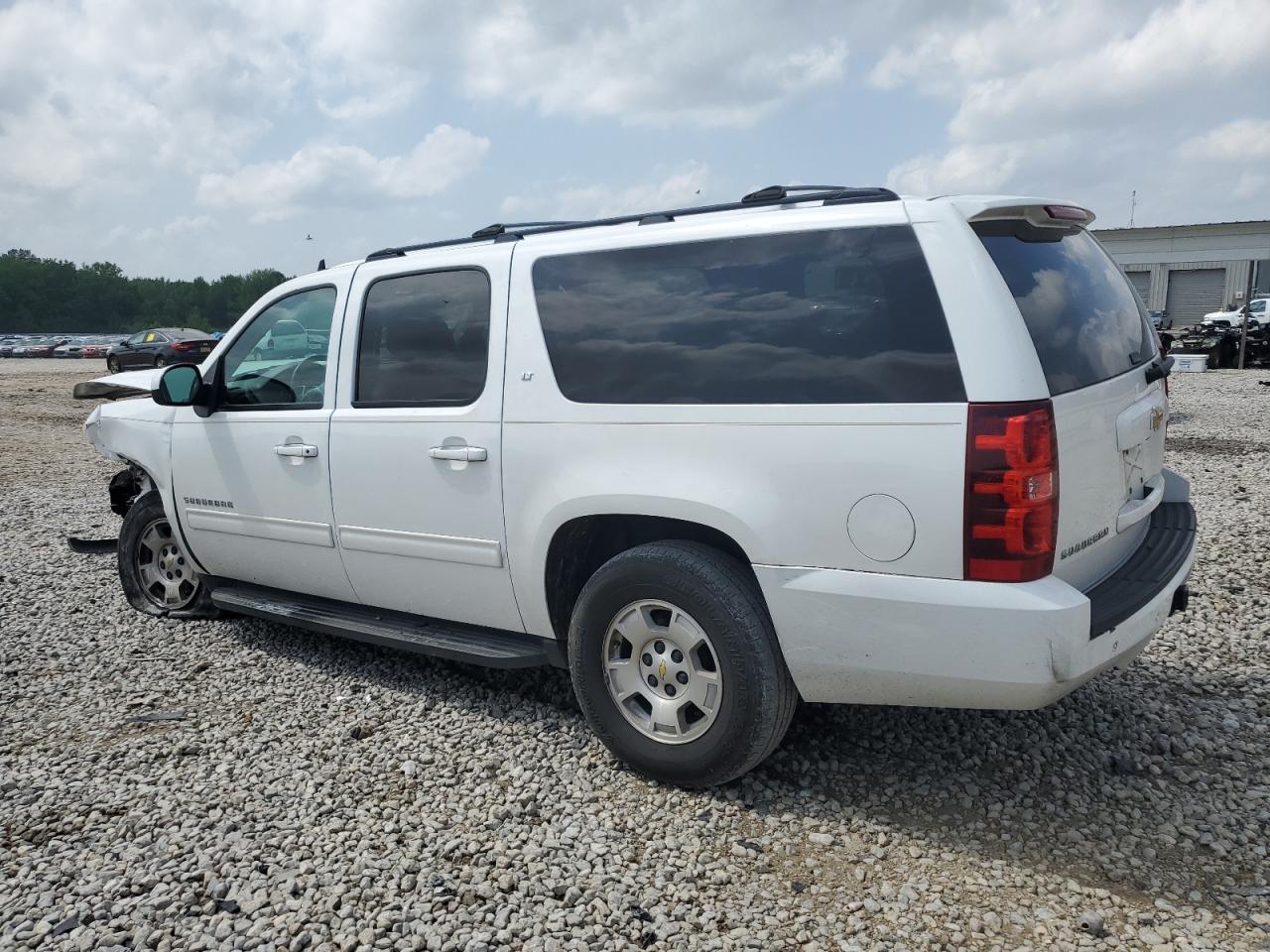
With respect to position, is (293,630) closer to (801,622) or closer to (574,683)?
(574,683)

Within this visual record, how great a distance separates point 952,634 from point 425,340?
95.0 inches

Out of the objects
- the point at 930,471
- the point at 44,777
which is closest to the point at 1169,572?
the point at 930,471

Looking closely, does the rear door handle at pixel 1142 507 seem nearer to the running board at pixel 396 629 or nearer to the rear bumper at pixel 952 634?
the rear bumper at pixel 952 634

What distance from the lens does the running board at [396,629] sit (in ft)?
12.6

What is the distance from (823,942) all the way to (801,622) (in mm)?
906

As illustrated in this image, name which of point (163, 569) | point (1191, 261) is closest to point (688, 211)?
point (163, 569)

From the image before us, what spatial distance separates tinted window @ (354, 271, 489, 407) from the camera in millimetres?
3895

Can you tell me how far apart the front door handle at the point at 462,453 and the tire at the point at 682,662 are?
674 mm

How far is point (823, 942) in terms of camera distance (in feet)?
8.65

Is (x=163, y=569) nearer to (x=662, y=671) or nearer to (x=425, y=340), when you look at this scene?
(x=425, y=340)

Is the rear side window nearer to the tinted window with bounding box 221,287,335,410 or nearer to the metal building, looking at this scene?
the tinted window with bounding box 221,287,335,410

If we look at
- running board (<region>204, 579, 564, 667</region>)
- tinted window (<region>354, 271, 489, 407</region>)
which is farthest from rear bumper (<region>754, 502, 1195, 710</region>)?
tinted window (<region>354, 271, 489, 407</region>)

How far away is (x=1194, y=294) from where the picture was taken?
1807 inches

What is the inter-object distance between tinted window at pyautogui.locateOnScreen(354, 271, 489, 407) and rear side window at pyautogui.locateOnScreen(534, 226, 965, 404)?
35 cm
